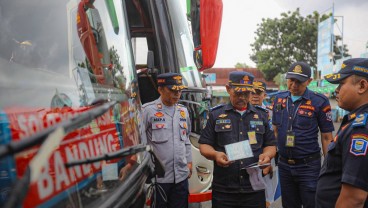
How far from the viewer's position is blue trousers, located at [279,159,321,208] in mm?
3438

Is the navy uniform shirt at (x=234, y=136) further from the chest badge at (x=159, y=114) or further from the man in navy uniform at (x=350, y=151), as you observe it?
the man in navy uniform at (x=350, y=151)

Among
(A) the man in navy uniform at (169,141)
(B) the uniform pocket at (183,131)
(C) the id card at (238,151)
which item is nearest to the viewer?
(C) the id card at (238,151)

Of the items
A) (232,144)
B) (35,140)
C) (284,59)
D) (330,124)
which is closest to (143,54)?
(232,144)

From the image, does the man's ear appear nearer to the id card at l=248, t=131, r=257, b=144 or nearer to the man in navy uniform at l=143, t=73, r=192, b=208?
the id card at l=248, t=131, r=257, b=144

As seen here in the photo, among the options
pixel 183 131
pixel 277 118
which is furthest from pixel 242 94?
pixel 277 118

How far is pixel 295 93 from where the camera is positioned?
370 centimetres

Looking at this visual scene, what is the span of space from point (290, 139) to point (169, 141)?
→ 130 cm

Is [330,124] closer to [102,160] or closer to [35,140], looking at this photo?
[102,160]

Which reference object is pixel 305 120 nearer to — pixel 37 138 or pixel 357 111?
pixel 357 111

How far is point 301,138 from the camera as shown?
356 cm

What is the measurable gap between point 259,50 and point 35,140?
3801 centimetres

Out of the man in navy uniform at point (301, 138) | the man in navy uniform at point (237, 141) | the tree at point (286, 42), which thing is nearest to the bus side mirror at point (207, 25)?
the man in navy uniform at point (237, 141)

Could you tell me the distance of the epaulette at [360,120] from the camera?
1843 millimetres

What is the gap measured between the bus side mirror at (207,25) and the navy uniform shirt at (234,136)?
1.53 ft
